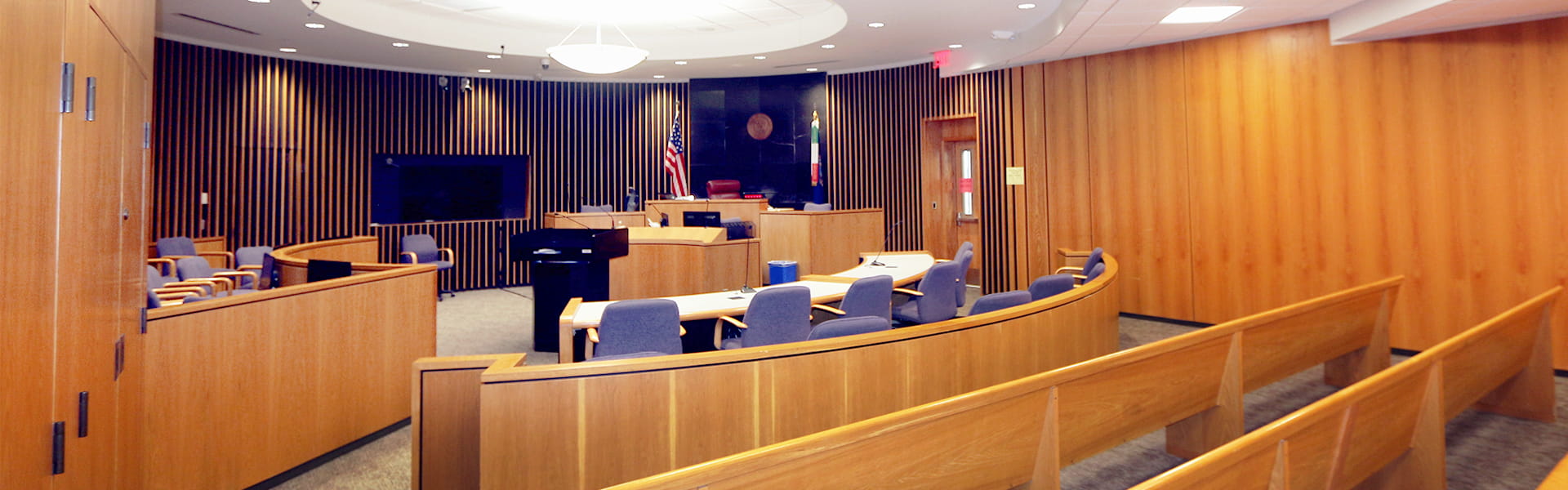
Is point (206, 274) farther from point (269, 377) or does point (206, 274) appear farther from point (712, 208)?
point (712, 208)

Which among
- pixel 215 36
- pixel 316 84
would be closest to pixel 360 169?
pixel 316 84

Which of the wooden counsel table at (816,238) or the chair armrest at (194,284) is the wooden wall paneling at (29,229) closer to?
the chair armrest at (194,284)

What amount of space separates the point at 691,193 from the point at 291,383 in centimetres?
833

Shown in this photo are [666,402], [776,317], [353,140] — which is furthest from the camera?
[353,140]

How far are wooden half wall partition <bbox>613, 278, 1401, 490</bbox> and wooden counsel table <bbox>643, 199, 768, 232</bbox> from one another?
5868 millimetres

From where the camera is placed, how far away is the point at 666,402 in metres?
2.74

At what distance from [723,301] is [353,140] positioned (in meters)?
7.17

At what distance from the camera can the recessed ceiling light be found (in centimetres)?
624

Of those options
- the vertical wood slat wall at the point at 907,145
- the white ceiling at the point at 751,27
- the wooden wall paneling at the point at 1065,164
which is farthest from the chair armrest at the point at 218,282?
the wooden wall paneling at the point at 1065,164

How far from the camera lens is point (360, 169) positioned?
1009 cm

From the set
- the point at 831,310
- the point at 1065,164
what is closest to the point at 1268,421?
the point at 831,310

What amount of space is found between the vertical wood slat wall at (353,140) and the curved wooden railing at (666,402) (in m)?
7.64

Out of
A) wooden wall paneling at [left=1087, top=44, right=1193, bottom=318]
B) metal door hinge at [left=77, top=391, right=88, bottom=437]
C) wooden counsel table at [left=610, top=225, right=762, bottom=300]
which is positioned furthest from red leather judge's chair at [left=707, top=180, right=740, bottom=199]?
metal door hinge at [left=77, top=391, right=88, bottom=437]

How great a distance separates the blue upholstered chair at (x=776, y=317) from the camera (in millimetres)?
4387
